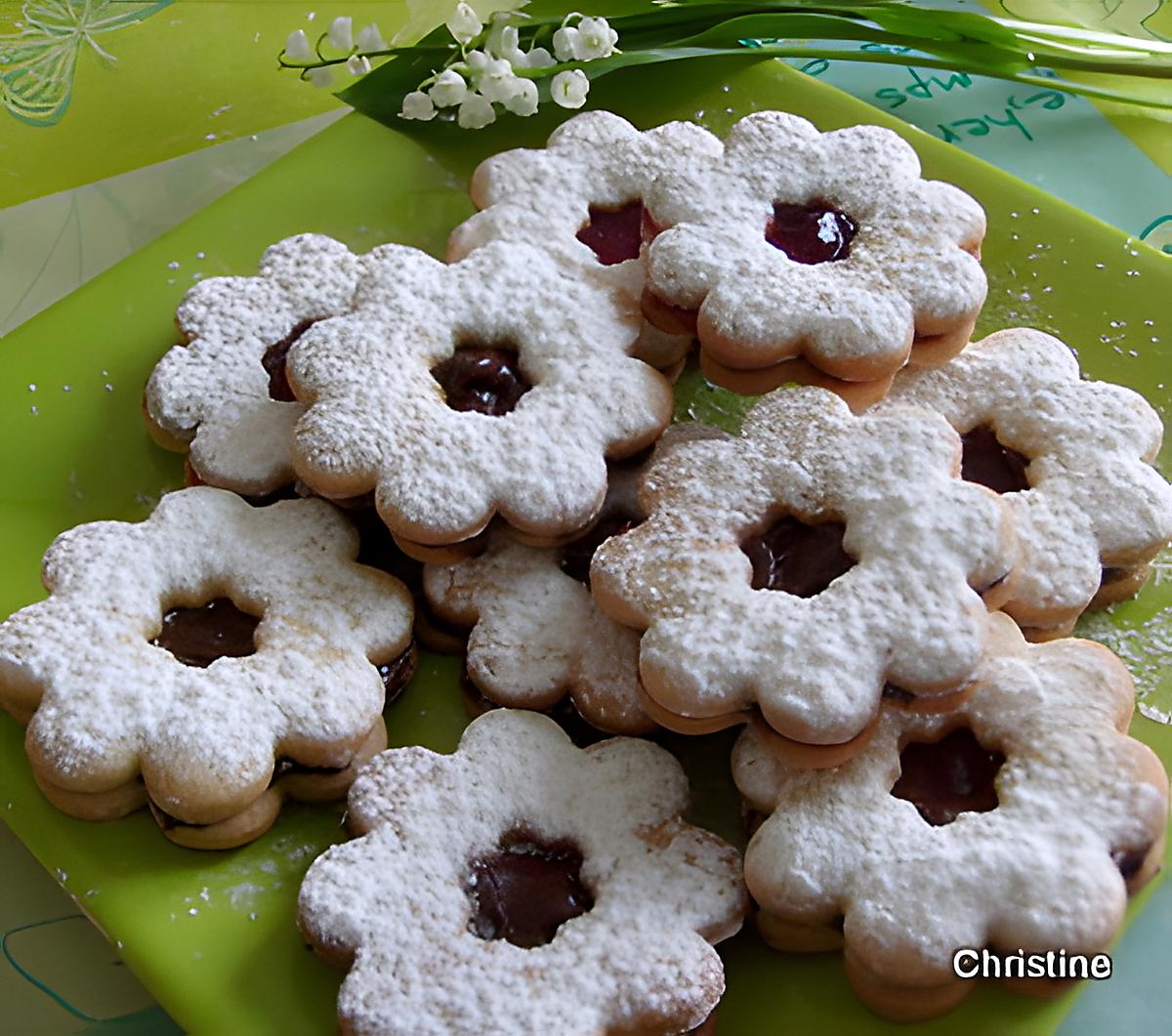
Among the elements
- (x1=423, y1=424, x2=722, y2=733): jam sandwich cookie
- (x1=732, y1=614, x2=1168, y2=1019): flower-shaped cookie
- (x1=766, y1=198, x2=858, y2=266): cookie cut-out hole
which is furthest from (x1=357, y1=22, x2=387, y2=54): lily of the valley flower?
(x1=732, y1=614, x2=1168, y2=1019): flower-shaped cookie

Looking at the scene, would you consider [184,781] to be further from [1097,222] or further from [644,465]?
[1097,222]

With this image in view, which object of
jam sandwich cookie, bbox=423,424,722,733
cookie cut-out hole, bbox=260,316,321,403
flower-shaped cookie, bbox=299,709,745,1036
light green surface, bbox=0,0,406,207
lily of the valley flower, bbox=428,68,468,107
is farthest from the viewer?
light green surface, bbox=0,0,406,207

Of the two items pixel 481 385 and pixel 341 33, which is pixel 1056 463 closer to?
pixel 481 385

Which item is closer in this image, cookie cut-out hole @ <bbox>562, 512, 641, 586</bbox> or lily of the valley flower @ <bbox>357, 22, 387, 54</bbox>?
cookie cut-out hole @ <bbox>562, 512, 641, 586</bbox>

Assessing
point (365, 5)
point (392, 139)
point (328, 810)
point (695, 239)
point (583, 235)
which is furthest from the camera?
point (365, 5)

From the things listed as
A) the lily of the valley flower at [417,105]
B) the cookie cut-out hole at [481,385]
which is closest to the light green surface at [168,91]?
the lily of the valley flower at [417,105]

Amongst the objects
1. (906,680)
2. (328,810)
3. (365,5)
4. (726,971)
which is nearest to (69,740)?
(328,810)

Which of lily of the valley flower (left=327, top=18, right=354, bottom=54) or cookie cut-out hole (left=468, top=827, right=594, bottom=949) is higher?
lily of the valley flower (left=327, top=18, right=354, bottom=54)

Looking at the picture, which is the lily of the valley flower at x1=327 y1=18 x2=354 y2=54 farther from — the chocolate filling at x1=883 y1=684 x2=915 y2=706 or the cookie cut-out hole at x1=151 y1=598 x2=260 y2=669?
the chocolate filling at x1=883 y1=684 x2=915 y2=706
